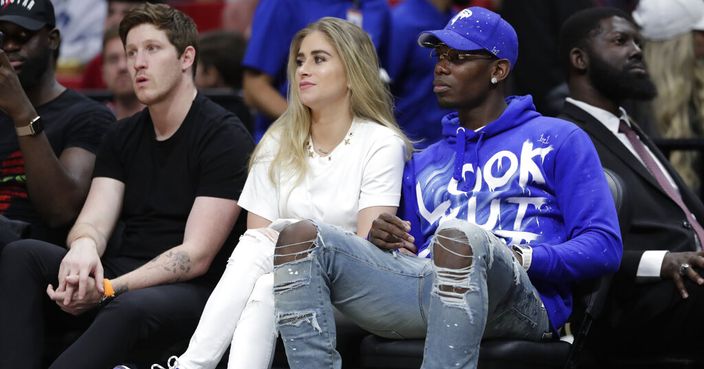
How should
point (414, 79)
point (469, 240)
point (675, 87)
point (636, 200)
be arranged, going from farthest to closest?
point (414, 79)
point (675, 87)
point (636, 200)
point (469, 240)

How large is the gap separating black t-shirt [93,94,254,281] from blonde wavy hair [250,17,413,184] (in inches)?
6.5

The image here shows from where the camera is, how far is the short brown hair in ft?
15.7

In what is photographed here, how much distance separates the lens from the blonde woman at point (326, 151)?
14.1ft

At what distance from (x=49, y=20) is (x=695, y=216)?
107 inches

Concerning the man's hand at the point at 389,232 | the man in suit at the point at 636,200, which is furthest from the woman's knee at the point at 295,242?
the man in suit at the point at 636,200

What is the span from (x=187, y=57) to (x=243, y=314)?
1305 millimetres

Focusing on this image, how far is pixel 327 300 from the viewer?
3.72 m

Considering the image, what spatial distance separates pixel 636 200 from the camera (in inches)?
184

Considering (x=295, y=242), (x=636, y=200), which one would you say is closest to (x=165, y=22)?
(x=295, y=242)

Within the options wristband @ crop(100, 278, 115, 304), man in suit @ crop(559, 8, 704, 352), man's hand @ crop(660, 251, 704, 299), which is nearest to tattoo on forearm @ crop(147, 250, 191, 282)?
wristband @ crop(100, 278, 115, 304)

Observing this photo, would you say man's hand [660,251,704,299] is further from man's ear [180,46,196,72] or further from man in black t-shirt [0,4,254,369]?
man's ear [180,46,196,72]

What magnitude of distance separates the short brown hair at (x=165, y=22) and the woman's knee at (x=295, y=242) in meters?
1.32

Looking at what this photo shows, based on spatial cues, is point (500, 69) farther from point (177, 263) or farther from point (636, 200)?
point (177, 263)

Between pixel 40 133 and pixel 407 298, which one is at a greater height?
pixel 40 133
